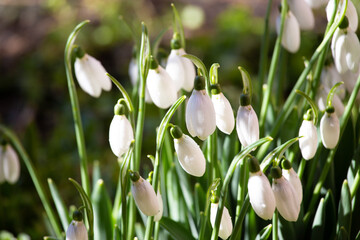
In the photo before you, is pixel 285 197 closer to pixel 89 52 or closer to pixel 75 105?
pixel 75 105

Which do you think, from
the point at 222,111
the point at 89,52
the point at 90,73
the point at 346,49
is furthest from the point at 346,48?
the point at 89,52

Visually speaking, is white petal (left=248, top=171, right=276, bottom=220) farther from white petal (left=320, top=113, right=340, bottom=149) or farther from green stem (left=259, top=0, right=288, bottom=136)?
green stem (left=259, top=0, right=288, bottom=136)

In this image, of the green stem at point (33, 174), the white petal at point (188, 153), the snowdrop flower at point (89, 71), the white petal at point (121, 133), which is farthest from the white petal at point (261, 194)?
the green stem at point (33, 174)

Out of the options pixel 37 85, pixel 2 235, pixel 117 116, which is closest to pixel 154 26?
pixel 37 85

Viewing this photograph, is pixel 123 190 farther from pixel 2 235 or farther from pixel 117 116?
pixel 2 235

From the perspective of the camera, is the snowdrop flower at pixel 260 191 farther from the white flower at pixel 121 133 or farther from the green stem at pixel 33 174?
the green stem at pixel 33 174

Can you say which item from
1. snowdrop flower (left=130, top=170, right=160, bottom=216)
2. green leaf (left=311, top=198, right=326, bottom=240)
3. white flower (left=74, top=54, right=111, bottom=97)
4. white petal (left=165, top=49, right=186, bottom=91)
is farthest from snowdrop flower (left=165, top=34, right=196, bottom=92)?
green leaf (left=311, top=198, right=326, bottom=240)
